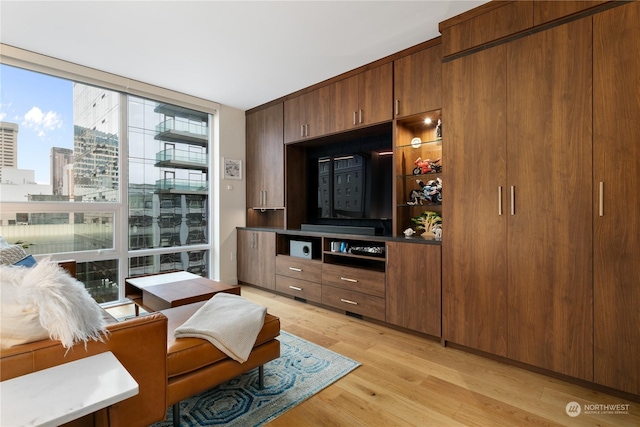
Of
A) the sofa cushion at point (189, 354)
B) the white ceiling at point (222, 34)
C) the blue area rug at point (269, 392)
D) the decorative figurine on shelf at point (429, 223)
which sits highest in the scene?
the white ceiling at point (222, 34)

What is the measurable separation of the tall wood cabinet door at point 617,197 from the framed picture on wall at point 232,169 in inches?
155

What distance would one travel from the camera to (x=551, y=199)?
201 centimetres

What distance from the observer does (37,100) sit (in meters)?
3.07

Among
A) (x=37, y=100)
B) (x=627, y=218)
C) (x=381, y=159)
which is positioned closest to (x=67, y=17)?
(x=37, y=100)

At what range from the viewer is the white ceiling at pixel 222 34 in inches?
89.3

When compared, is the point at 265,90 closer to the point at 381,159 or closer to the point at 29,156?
the point at 381,159

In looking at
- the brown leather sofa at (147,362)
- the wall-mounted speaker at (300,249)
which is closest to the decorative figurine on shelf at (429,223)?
the wall-mounted speaker at (300,249)

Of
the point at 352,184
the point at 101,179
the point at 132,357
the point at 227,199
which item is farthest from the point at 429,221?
the point at 101,179

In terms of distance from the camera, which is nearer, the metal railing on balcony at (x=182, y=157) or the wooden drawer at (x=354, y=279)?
the wooden drawer at (x=354, y=279)

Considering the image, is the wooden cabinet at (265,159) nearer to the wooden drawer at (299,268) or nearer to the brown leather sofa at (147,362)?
the wooden drawer at (299,268)

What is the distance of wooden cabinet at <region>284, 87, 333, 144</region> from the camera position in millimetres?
3555

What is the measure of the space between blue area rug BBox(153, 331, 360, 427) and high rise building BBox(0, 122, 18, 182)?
2.85 m

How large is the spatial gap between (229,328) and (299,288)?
2.02 meters

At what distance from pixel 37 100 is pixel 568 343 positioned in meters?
4.93
